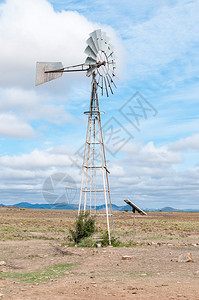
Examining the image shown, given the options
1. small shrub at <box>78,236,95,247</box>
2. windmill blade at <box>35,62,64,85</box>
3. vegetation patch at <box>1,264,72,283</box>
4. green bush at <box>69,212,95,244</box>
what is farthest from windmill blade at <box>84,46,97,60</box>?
vegetation patch at <box>1,264,72,283</box>

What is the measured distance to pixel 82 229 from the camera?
18.8 metres

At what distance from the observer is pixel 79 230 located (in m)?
18.8

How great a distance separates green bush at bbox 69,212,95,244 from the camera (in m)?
18.7

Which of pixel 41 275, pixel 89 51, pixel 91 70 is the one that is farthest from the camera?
pixel 91 70

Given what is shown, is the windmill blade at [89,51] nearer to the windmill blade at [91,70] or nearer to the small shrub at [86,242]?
the windmill blade at [91,70]

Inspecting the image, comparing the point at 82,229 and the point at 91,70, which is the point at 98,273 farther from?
the point at 91,70

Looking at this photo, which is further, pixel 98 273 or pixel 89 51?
pixel 89 51

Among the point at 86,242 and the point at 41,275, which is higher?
the point at 86,242

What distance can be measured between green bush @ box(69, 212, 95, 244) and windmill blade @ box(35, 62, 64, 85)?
6888 millimetres

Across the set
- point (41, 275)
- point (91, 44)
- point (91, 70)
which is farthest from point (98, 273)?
point (91, 44)

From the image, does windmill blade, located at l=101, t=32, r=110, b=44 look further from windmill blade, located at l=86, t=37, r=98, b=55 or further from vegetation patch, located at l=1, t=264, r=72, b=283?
vegetation patch, located at l=1, t=264, r=72, b=283

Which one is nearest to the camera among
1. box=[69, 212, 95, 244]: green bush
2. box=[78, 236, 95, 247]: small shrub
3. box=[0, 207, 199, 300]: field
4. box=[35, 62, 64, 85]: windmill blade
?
box=[0, 207, 199, 300]: field

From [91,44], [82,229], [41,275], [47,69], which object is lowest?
[41,275]

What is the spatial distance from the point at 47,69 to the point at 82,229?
25.9 feet
